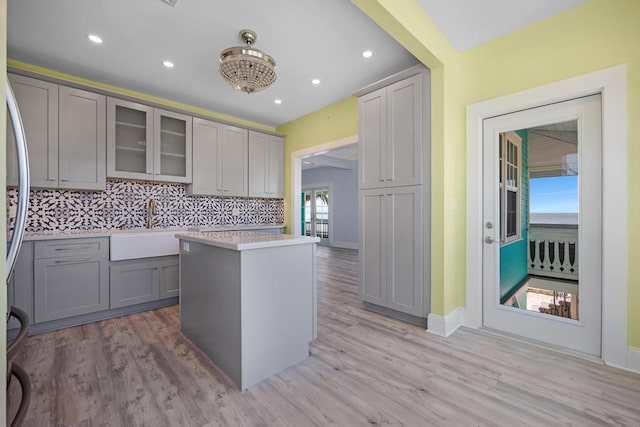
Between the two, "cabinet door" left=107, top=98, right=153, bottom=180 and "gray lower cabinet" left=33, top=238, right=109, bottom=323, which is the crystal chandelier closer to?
"cabinet door" left=107, top=98, right=153, bottom=180

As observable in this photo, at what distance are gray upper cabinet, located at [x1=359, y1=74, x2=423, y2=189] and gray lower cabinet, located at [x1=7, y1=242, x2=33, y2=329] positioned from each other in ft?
10.7

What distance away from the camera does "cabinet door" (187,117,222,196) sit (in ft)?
12.8

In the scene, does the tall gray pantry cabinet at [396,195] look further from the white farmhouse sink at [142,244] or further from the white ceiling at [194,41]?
the white farmhouse sink at [142,244]

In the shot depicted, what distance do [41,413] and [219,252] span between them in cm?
125

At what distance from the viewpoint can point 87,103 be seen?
3.06 m

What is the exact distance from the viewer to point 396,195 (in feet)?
9.37

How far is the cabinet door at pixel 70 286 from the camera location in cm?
259

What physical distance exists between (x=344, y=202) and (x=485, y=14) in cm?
644

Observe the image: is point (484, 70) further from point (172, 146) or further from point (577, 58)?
point (172, 146)

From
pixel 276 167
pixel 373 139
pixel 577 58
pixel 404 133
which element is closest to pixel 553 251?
pixel 577 58

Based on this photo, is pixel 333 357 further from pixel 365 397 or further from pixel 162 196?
pixel 162 196

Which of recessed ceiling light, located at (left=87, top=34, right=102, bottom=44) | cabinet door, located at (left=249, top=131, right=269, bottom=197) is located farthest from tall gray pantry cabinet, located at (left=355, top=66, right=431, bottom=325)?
recessed ceiling light, located at (left=87, top=34, right=102, bottom=44)

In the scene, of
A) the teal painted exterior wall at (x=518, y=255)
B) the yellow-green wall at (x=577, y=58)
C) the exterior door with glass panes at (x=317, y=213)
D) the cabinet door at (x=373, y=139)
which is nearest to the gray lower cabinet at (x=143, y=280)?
the cabinet door at (x=373, y=139)

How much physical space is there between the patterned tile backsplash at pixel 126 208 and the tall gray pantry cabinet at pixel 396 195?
2.44 m
